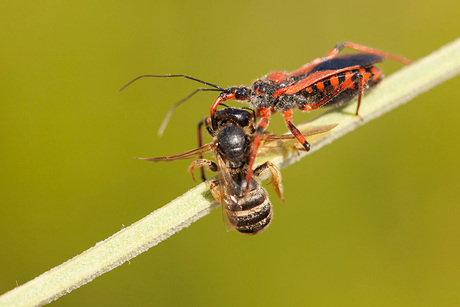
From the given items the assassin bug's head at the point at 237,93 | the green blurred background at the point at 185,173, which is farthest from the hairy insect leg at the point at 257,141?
the green blurred background at the point at 185,173

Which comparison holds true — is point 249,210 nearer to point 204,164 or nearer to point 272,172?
point 272,172

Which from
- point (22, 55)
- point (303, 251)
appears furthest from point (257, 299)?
point (22, 55)

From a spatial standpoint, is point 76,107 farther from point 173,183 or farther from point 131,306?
point 131,306

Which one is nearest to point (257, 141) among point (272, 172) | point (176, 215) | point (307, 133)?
point (272, 172)

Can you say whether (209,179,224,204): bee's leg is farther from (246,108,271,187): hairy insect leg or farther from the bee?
(246,108,271,187): hairy insect leg

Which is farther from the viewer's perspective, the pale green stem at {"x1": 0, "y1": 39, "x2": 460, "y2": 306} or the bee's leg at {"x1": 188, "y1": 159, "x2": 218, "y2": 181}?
the bee's leg at {"x1": 188, "y1": 159, "x2": 218, "y2": 181}

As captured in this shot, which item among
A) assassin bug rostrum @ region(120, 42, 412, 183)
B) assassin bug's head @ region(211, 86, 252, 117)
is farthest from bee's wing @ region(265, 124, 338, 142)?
assassin bug's head @ region(211, 86, 252, 117)
